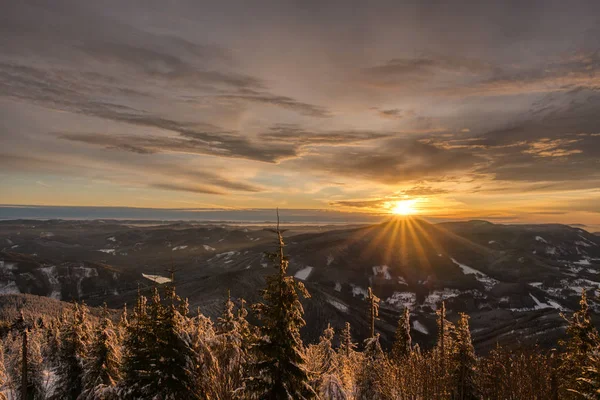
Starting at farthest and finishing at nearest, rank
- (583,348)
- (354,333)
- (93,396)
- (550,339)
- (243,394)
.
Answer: (354,333) < (550,339) < (583,348) < (93,396) < (243,394)

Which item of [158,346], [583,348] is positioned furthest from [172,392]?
[583,348]

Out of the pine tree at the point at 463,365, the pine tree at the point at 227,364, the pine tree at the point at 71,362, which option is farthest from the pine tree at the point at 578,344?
the pine tree at the point at 71,362

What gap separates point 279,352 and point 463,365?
24628 millimetres

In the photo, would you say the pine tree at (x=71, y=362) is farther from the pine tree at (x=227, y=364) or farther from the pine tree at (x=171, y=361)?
the pine tree at (x=227, y=364)

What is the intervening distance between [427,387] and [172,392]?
13486 millimetres

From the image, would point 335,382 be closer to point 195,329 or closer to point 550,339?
point 195,329

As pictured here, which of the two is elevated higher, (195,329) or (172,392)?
(195,329)

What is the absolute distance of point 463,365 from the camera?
94.1 ft

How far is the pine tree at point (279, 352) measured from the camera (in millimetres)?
11828

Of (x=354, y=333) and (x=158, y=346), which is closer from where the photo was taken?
(x=158, y=346)

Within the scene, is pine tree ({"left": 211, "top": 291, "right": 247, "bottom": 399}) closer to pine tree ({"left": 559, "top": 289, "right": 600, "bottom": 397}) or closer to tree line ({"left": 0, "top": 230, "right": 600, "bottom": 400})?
tree line ({"left": 0, "top": 230, "right": 600, "bottom": 400})

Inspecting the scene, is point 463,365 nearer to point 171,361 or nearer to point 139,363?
point 171,361

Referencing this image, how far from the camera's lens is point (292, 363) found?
11.9m

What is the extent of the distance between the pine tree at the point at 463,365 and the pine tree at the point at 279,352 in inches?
897
